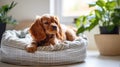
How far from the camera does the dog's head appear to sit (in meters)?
1.79

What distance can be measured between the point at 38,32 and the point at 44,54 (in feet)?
0.67

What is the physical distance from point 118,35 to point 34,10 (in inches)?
36.3

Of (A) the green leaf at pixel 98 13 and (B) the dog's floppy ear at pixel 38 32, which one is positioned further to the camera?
(A) the green leaf at pixel 98 13

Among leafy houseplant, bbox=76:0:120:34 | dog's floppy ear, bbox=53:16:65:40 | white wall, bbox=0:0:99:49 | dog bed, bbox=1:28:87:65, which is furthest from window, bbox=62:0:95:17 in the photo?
dog bed, bbox=1:28:87:65

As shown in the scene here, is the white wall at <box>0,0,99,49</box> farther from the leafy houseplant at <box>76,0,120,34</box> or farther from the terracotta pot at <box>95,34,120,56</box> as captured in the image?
the terracotta pot at <box>95,34,120,56</box>

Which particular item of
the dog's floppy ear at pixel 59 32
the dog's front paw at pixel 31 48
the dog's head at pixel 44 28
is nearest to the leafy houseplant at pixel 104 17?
the dog's floppy ear at pixel 59 32

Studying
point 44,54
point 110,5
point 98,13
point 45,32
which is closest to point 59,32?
point 45,32

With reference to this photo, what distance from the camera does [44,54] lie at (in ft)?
5.55

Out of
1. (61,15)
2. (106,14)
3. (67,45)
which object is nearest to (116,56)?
(106,14)

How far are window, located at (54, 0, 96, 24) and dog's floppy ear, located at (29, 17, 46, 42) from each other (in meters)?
0.85

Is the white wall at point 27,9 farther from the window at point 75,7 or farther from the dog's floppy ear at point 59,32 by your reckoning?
the dog's floppy ear at point 59,32

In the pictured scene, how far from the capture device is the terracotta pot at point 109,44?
83.9 inches

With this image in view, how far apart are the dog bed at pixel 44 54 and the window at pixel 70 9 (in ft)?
2.87

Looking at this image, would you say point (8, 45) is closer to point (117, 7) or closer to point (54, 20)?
point (54, 20)
